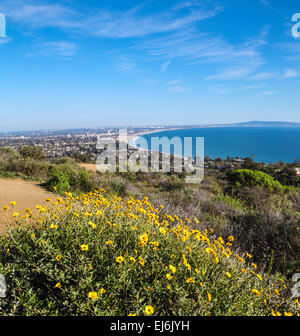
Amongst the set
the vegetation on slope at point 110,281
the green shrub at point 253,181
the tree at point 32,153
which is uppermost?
the tree at point 32,153

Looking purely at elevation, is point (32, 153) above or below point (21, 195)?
above

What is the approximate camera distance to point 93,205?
3.32 metres

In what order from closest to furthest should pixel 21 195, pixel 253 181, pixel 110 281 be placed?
pixel 110 281 < pixel 21 195 < pixel 253 181

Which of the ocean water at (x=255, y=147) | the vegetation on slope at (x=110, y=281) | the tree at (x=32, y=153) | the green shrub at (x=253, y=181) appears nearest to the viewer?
the vegetation on slope at (x=110, y=281)

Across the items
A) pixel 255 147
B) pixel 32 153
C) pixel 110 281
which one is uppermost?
pixel 255 147

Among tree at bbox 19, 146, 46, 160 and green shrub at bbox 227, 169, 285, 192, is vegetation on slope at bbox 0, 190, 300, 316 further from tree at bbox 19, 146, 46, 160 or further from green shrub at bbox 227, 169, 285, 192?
tree at bbox 19, 146, 46, 160

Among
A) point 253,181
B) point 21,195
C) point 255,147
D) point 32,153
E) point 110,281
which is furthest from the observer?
point 255,147

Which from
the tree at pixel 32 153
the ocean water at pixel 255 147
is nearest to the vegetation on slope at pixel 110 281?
the tree at pixel 32 153

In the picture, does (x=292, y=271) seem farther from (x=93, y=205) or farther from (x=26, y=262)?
(x=26, y=262)

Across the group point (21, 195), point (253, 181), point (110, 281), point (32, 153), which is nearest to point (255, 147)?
point (253, 181)

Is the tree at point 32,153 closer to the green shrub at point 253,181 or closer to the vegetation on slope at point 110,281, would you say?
the green shrub at point 253,181

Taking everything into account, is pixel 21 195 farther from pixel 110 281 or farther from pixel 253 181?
pixel 253 181

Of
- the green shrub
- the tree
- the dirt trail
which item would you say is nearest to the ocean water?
the green shrub
